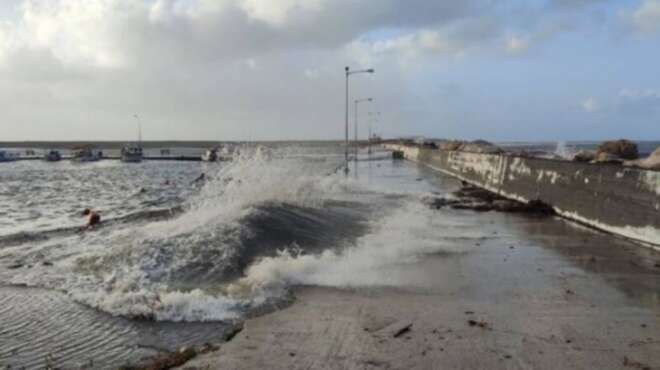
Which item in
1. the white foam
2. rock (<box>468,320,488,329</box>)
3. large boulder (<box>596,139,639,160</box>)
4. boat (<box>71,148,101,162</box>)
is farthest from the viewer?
boat (<box>71,148,101,162</box>)

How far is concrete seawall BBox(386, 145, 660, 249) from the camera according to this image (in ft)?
41.2

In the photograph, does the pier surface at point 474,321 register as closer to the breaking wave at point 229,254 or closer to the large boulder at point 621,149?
the breaking wave at point 229,254

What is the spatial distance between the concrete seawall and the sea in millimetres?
2863

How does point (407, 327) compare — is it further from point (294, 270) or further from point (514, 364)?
point (294, 270)

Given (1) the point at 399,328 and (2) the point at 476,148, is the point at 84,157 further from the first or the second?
(1) the point at 399,328

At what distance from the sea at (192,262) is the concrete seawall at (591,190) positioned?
286 centimetres

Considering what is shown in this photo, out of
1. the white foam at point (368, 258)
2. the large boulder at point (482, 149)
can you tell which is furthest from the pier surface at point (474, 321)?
the large boulder at point (482, 149)

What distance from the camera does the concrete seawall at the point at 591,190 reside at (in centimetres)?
1255

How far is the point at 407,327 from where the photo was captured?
6.74 m

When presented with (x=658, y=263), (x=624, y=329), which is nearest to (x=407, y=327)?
(x=624, y=329)

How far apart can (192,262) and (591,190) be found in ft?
35.4

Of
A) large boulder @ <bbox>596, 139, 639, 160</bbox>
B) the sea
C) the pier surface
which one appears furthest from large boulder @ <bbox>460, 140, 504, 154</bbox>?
the pier surface

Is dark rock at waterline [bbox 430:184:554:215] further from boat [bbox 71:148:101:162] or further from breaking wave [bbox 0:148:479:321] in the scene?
boat [bbox 71:148:101:162]

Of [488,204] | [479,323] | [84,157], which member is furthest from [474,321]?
[84,157]
